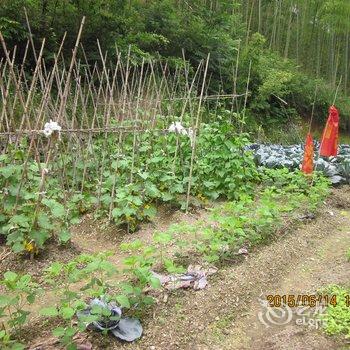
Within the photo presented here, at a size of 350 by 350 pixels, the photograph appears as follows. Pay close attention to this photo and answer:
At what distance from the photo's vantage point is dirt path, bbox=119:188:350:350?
246 centimetres

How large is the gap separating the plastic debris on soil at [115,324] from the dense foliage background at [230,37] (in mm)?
3732

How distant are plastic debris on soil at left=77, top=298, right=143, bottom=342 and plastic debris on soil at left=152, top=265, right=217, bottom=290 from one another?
387 millimetres

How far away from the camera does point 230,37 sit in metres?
11.9

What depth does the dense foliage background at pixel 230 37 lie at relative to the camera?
8141mm

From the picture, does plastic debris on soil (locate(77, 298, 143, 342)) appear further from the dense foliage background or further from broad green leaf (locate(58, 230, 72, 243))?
the dense foliage background

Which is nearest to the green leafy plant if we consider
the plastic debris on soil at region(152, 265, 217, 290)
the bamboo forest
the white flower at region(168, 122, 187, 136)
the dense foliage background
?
the bamboo forest

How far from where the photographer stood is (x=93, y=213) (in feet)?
14.3

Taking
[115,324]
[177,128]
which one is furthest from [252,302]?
[177,128]

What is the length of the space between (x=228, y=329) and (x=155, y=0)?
9.04 meters

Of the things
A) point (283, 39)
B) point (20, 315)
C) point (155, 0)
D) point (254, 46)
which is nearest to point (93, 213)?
point (20, 315)

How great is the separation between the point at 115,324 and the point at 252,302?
981mm

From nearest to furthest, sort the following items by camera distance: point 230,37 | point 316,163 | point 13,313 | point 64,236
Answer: point 13,313 → point 64,236 → point 316,163 → point 230,37

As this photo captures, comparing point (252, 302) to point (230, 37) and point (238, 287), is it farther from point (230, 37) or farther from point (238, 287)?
point (230, 37)

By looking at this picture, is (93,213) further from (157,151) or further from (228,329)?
(228,329)
